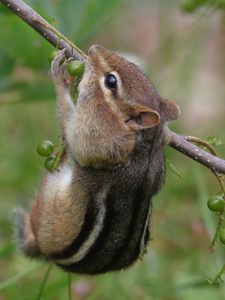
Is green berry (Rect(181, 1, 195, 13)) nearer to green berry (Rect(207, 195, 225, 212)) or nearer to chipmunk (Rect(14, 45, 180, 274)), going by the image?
chipmunk (Rect(14, 45, 180, 274))

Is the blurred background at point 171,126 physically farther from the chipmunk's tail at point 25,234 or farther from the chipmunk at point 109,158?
the chipmunk at point 109,158

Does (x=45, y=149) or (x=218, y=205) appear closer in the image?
(x=218, y=205)

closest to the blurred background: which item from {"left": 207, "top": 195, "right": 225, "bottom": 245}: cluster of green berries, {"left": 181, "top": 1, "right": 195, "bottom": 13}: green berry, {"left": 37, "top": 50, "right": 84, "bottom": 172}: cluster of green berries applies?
{"left": 181, "top": 1, "right": 195, "bottom": 13}: green berry

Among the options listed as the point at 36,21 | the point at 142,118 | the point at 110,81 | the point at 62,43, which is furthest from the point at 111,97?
the point at 36,21

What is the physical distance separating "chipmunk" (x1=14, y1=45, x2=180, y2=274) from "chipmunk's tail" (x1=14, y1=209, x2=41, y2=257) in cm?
31

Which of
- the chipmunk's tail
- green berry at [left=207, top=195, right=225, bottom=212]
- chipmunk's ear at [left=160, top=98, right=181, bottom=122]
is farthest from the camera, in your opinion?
the chipmunk's tail

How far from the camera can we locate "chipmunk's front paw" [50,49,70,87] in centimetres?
366

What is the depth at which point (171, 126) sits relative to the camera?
6.52 meters

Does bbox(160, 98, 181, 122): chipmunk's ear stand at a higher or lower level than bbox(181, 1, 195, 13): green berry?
lower

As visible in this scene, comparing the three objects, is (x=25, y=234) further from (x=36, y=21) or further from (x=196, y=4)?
(x=196, y=4)

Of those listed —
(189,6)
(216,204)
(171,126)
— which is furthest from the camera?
(171,126)

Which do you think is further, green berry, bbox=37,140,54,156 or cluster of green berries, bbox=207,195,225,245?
green berry, bbox=37,140,54,156

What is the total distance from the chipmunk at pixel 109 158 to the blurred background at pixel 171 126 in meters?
0.48

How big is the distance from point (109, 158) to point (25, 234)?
76cm
